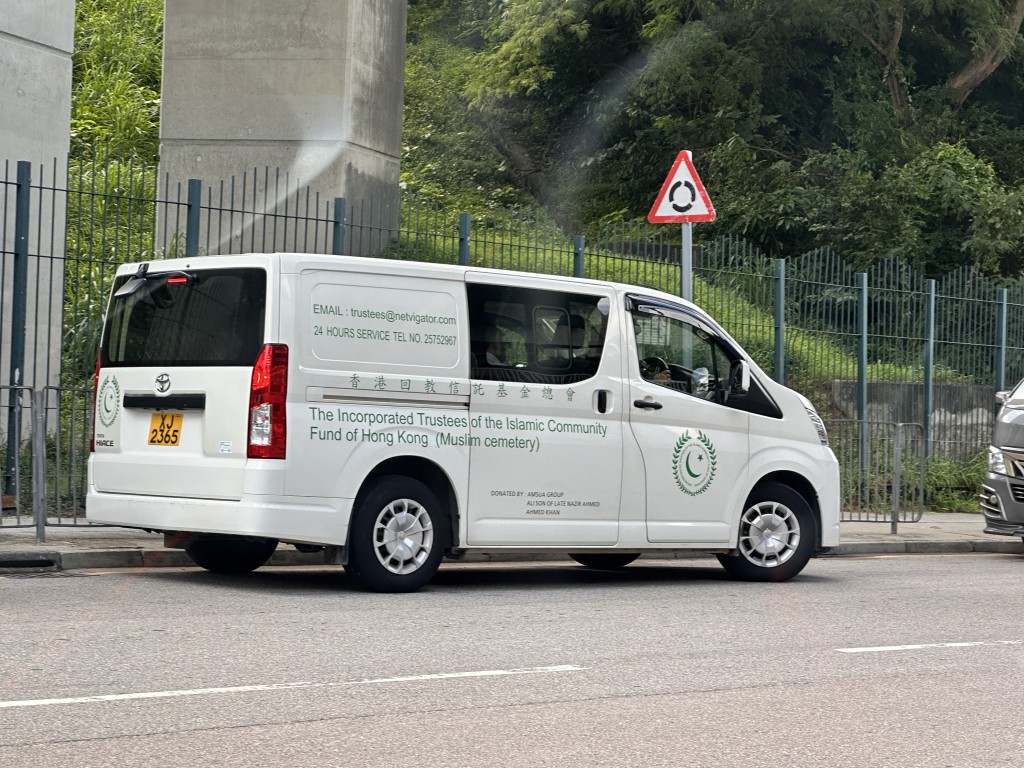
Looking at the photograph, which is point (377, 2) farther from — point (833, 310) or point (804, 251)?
point (804, 251)

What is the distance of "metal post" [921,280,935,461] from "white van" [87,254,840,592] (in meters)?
9.12

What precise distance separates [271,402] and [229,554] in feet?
6.38

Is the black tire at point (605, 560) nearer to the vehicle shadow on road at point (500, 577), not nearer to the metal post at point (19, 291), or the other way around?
the vehicle shadow on road at point (500, 577)

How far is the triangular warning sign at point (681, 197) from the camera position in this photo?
549 inches

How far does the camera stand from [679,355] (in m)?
11.3

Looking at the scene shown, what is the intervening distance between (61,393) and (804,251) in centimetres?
1753

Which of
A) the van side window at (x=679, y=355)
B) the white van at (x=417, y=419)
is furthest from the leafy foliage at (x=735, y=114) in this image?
the white van at (x=417, y=419)

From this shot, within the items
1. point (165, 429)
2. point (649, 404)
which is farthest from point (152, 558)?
point (649, 404)

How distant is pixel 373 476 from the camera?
9.80m

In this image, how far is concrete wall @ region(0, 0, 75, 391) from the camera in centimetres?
1362

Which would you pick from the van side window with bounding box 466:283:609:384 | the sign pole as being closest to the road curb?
the van side window with bounding box 466:283:609:384

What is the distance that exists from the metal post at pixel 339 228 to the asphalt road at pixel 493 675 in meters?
→ 3.82

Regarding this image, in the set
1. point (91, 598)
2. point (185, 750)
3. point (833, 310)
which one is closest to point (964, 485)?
point (833, 310)

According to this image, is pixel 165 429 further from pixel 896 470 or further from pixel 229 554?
pixel 896 470
